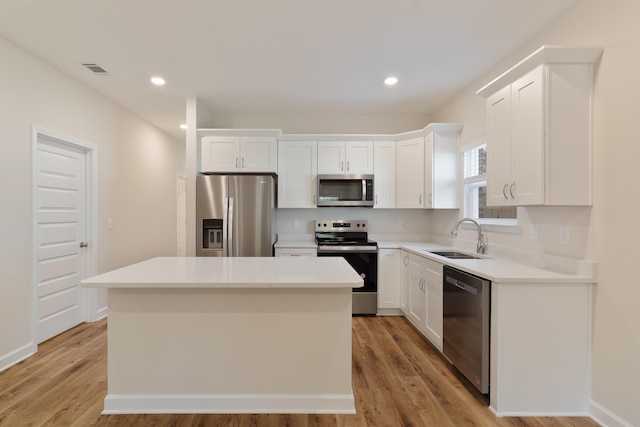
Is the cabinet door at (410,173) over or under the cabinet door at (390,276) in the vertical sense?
over

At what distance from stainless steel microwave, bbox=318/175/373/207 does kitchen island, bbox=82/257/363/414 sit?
6.92ft

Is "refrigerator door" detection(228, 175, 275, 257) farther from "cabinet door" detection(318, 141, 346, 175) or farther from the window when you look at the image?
the window

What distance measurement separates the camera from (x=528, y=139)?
2039mm

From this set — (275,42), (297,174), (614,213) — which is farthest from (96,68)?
(614,213)

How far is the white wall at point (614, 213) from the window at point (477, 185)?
3.43ft

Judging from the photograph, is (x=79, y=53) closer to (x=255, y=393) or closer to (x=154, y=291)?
(x=154, y=291)

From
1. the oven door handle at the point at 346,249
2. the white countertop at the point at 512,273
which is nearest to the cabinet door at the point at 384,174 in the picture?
the oven door handle at the point at 346,249

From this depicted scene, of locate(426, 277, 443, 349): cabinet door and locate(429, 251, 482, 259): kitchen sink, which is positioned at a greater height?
locate(429, 251, 482, 259): kitchen sink

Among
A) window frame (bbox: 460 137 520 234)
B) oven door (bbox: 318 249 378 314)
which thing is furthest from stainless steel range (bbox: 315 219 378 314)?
window frame (bbox: 460 137 520 234)

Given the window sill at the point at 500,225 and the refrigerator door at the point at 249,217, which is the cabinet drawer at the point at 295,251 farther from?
the window sill at the point at 500,225

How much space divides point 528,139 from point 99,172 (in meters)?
4.38

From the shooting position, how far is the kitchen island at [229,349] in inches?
76.5

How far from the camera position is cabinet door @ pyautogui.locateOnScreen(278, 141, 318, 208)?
407 cm

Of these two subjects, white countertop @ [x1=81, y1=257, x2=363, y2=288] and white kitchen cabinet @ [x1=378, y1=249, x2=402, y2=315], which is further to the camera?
white kitchen cabinet @ [x1=378, y1=249, x2=402, y2=315]
